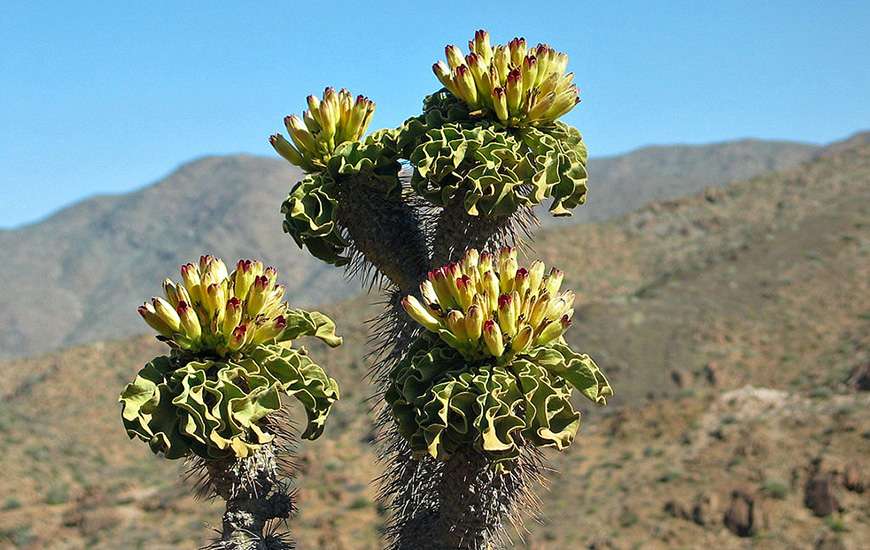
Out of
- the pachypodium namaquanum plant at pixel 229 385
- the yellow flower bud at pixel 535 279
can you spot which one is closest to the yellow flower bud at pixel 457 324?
the yellow flower bud at pixel 535 279

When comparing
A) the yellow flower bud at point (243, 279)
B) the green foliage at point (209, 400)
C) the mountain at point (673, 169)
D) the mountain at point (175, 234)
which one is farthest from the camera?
the mountain at point (673, 169)

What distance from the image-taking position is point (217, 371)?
3.78 m

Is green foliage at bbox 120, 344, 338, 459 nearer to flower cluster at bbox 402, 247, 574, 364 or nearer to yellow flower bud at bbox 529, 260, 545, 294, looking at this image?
flower cluster at bbox 402, 247, 574, 364

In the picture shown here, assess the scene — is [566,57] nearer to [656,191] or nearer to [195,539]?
[195,539]

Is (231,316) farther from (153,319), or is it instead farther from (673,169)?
(673,169)

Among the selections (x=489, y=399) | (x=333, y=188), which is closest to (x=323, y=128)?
(x=333, y=188)

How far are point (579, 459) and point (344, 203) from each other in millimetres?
21619

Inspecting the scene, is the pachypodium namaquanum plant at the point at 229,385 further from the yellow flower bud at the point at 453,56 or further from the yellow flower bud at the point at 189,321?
the yellow flower bud at the point at 453,56

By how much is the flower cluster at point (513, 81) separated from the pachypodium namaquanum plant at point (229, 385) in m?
1.33

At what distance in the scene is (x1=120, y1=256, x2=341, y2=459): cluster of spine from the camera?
3689mm

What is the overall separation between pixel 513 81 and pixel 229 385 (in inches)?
73.5

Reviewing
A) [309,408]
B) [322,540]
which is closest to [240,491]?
[309,408]

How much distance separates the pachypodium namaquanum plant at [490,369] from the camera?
3.51 metres

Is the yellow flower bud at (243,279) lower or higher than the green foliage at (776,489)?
higher
